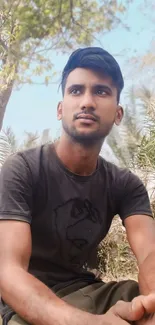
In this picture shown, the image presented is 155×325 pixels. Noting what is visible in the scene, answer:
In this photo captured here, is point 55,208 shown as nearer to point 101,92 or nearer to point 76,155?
point 76,155

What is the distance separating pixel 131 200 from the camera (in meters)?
1.09

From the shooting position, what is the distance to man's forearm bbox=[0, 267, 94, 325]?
696 millimetres

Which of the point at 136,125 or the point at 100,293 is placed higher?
the point at 136,125

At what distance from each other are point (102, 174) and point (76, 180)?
4.5 inches

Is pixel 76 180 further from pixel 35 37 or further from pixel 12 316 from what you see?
pixel 35 37

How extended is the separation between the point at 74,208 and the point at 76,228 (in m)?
0.05

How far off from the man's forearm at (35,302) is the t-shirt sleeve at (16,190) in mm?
139

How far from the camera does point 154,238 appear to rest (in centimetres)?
103

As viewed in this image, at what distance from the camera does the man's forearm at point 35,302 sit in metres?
0.70

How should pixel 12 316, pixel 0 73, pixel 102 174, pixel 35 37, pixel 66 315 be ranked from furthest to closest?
pixel 35 37 → pixel 0 73 → pixel 102 174 → pixel 12 316 → pixel 66 315

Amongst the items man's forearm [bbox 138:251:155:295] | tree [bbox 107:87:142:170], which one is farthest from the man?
tree [bbox 107:87:142:170]

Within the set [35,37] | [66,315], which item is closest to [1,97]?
[35,37]

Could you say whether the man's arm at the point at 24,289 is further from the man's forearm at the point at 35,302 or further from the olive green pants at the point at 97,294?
the olive green pants at the point at 97,294

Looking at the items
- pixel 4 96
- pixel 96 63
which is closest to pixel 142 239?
pixel 96 63
